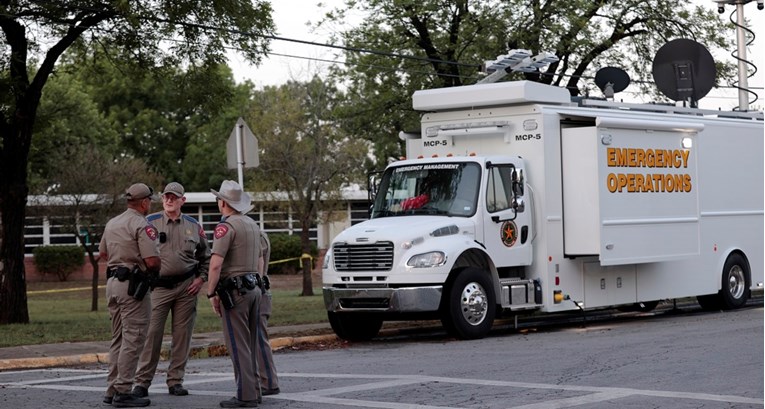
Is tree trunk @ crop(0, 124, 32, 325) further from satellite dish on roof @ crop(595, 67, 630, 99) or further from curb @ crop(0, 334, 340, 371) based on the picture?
satellite dish on roof @ crop(595, 67, 630, 99)

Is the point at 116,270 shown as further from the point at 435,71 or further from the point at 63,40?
the point at 435,71

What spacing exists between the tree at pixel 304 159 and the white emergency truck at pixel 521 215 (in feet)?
48.3

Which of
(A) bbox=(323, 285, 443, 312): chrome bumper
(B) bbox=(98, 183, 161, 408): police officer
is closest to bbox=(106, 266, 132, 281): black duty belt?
(B) bbox=(98, 183, 161, 408): police officer

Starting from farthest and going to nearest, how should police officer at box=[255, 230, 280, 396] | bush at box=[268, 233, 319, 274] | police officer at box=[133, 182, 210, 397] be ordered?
bush at box=[268, 233, 319, 274] < police officer at box=[133, 182, 210, 397] < police officer at box=[255, 230, 280, 396]

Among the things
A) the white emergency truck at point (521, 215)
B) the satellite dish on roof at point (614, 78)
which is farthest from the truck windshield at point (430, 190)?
the satellite dish on roof at point (614, 78)

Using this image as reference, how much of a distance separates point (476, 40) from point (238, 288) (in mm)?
15105

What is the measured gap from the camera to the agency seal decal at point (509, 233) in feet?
55.2

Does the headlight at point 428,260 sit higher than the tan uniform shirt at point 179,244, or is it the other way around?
the tan uniform shirt at point 179,244

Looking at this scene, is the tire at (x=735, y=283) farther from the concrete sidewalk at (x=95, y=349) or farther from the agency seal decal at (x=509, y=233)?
the concrete sidewalk at (x=95, y=349)

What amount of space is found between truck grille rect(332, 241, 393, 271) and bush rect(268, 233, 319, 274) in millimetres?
30332

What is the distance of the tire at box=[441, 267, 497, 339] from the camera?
1594cm

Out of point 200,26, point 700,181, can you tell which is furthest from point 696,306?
point 200,26

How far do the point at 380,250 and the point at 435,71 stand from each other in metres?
10.4

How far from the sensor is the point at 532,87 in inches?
672
